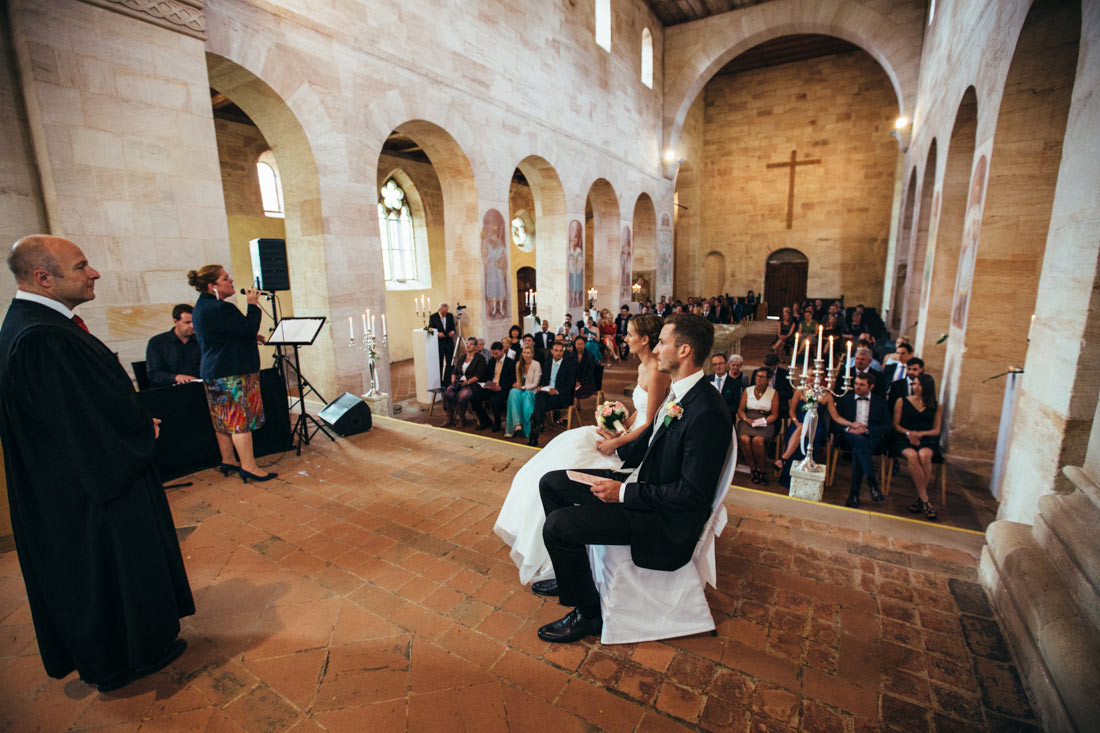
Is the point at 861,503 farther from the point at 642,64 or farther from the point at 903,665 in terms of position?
the point at 642,64

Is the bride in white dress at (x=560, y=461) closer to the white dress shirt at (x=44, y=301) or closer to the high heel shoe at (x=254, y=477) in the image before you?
the white dress shirt at (x=44, y=301)

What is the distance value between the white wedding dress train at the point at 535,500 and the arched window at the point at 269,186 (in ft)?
34.4

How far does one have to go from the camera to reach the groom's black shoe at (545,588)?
269 cm

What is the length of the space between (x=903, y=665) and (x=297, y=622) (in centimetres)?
280

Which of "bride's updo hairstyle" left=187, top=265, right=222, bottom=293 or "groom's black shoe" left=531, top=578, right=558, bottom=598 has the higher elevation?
"bride's updo hairstyle" left=187, top=265, right=222, bottom=293

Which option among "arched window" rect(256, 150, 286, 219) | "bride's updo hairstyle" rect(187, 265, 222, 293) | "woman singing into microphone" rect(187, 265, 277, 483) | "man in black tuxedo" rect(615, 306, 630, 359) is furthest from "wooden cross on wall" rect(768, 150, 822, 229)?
"bride's updo hairstyle" rect(187, 265, 222, 293)

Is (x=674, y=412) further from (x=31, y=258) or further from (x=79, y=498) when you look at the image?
(x=31, y=258)

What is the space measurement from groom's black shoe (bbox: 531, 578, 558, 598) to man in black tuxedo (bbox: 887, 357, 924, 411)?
13.5 feet

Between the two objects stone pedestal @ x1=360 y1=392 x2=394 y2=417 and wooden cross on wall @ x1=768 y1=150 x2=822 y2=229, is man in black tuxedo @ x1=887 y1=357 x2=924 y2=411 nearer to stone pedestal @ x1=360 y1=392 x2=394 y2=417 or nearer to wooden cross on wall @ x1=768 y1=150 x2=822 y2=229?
stone pedestal @ x1=360 y1=392 x2=394 y2=417

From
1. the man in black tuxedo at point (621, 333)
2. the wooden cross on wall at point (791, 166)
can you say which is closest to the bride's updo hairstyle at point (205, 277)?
the man in black tuxedo at point (621, 333)

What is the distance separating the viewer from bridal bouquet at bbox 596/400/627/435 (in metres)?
3.25

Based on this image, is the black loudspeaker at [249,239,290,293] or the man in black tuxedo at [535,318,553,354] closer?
the black loudspeaker at [249,239,290,293]

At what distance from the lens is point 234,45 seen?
6.02 m

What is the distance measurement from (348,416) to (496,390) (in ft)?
7.52
